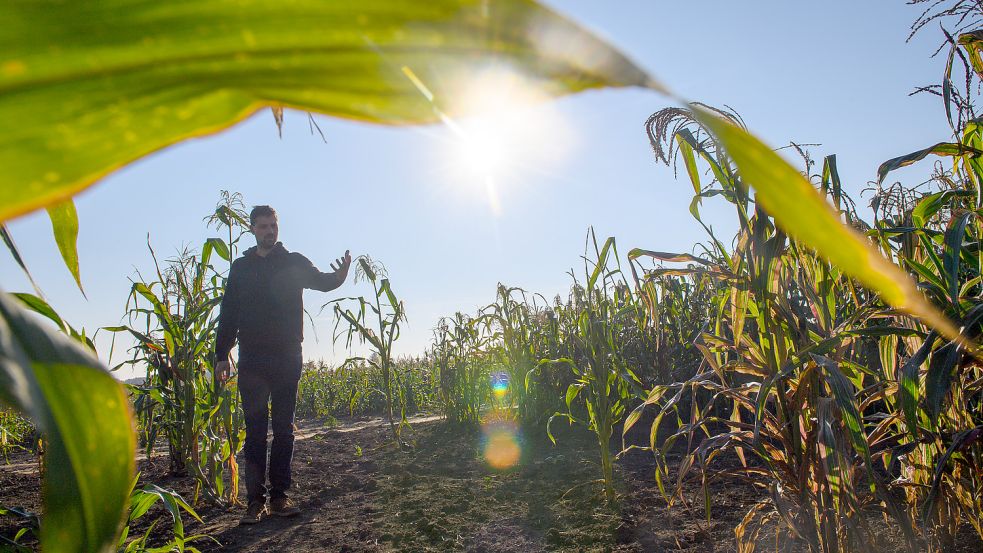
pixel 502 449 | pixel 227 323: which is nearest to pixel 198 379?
pixel 227 323

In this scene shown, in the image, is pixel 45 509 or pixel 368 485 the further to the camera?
pixel 368 485

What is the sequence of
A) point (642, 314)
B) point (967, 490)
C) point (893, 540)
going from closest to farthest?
point (967, 490) → point (893, 540) → point (642, 314)

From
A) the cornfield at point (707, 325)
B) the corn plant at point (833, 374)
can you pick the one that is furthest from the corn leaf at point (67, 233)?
the corn plant at point (833, 374)

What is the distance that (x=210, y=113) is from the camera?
0.20 meters

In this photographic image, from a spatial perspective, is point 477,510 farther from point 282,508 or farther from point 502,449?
point 502,449

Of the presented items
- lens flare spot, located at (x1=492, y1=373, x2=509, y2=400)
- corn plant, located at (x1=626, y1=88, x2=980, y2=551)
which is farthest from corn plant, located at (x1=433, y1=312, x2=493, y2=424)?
corn plant, located at (x1=626, y1=88, x2=980, y2=551)

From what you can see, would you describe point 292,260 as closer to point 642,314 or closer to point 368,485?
point 368,485

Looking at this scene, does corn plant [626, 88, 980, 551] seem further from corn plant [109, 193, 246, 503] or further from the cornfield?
corn plant [109, 193, 246, 503]

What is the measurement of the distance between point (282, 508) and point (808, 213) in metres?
3.22

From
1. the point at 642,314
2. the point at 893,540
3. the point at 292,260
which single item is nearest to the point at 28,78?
the point at 893,540

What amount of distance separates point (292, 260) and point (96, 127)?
3.28m

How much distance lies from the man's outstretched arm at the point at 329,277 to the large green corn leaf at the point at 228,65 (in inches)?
129

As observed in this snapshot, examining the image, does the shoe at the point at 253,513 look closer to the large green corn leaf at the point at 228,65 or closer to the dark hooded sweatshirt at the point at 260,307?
the dark hooded sweatshirt at the point at 260,307

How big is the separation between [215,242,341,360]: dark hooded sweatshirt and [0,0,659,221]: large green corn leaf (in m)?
3.16
